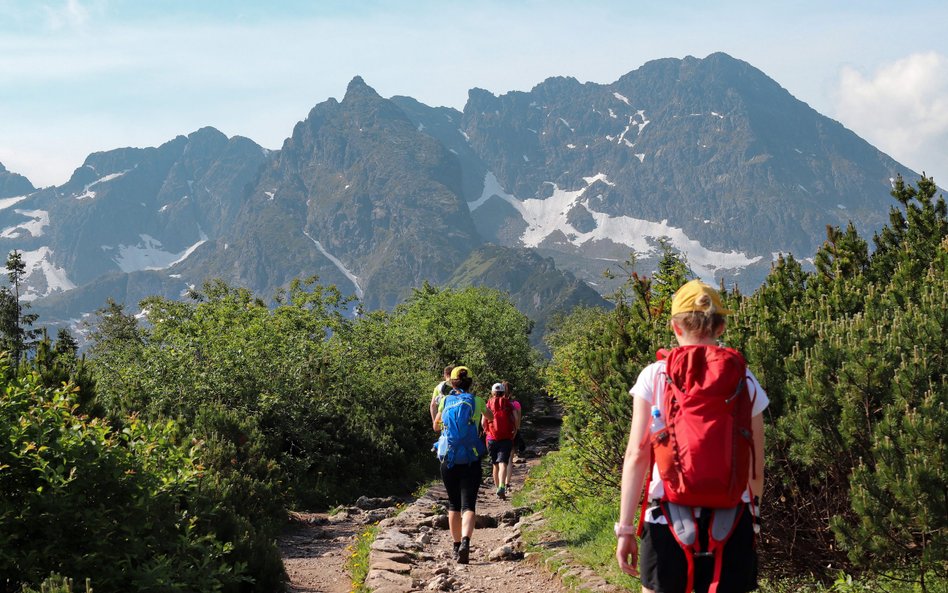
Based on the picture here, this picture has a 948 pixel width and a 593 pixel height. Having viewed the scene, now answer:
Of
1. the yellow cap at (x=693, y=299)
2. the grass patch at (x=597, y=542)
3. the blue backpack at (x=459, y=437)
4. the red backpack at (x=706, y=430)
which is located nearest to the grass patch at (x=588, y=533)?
the grass patch at (x=597, y=542)

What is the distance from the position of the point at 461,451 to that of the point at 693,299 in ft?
19.3

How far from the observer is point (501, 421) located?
51.0 feet

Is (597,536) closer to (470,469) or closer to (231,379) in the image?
(470,469)

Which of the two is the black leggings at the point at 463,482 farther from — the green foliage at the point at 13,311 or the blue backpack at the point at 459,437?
the green foliage at the point at 13,311

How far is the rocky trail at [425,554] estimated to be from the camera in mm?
8758

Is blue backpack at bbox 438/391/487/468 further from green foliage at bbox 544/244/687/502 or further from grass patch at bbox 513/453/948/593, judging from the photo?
green foliage at bbox 544/244/687/502

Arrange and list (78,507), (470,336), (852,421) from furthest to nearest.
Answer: (470,336) < (78,507) < (852,421)

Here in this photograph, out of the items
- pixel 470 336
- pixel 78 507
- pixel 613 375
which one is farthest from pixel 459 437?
pixel 470 336

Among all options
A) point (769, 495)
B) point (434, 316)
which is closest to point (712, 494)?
point (769, 495)

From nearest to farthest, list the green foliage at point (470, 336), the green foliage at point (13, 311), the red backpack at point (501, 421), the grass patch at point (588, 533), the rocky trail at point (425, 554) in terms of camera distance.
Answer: the grass patch at point (588, 533) → the rocky trail at point (425, 554) → the red backpack at point (501, 421) → the green foliage at point (470, 336) → the green foliage at point (13, 311)

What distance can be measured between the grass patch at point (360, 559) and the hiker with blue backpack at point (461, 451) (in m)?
1.20

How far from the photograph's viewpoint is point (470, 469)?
9531 mm

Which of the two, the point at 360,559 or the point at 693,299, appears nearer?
the point at 693,299

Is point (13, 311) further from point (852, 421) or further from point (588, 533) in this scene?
point (852, 421)
